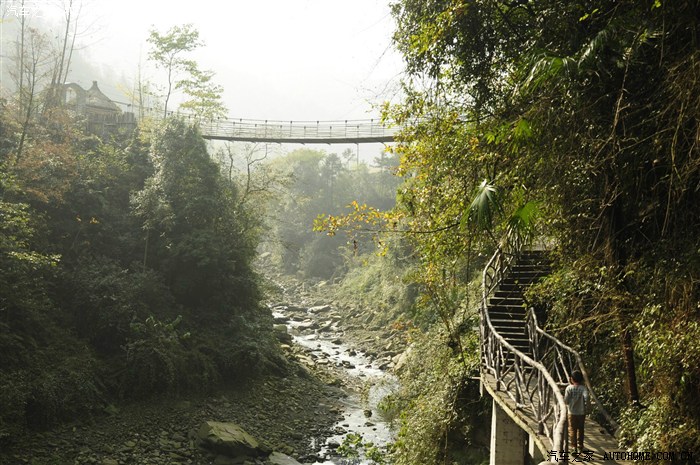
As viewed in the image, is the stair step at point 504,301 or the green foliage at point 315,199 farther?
the green foliage at point 315,199

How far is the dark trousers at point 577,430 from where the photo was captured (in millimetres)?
5238

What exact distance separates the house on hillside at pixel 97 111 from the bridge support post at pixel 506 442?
70.7ft

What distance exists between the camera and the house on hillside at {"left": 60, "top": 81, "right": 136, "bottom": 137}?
2364cm

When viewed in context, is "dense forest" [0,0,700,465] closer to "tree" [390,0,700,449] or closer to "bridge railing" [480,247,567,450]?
"tree" [390,0,700,449]

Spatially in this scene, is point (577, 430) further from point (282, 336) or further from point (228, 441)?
point (282, 336)

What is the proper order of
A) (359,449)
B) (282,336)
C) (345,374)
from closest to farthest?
(359,449)
(345,374)
(282,336)

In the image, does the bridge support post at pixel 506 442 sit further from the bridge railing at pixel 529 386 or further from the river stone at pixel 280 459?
the river stone at pixel 280 459

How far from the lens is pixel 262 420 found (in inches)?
552

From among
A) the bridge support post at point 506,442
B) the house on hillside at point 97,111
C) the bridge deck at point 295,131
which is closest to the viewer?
the bridge support post at point 506,442

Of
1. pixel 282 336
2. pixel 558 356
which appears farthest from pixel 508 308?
pixel 282 336

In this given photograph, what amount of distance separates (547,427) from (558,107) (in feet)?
11.2

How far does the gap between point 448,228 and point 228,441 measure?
7887 mm

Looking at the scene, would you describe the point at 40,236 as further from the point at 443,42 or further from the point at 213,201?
the point at 443,42

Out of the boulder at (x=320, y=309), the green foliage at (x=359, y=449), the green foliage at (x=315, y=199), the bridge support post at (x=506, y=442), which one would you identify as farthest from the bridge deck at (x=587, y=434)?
the green foliage at (x=315, y=199)
